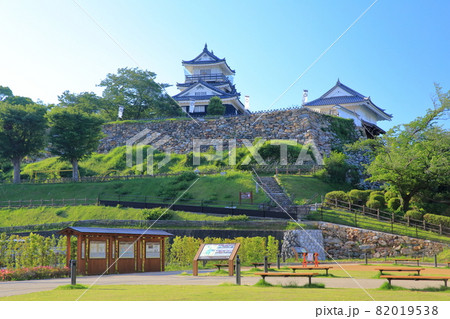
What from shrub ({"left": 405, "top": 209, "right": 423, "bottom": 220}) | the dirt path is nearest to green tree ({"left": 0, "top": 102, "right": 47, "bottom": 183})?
shrub ({"left": 405, "top": 209, "right": 423, "bottom": 220})

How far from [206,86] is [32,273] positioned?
4734 centimetres

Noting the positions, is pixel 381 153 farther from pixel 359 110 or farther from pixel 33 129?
pixel 33 129

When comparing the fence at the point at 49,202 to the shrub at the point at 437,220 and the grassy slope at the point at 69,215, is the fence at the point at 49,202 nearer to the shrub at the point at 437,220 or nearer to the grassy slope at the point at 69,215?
the grassy slope at the point at 69,215

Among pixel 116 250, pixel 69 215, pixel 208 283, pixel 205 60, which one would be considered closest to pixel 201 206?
pixel 69 215

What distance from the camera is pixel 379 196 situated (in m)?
34.7

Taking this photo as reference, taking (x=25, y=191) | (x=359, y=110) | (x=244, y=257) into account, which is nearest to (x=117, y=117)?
(x=25, y=191)

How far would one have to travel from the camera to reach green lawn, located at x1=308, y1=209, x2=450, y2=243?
28594 mm

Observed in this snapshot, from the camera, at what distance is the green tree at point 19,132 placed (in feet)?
156

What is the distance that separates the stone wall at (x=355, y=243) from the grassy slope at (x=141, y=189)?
695 centimetres

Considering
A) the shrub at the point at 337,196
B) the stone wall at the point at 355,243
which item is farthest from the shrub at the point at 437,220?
the shrub at the point at 337,196

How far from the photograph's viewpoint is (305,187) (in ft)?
127

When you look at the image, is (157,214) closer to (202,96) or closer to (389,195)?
(389,195)

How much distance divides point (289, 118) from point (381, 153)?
17.2 m

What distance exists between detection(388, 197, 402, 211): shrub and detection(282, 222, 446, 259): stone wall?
572cm
